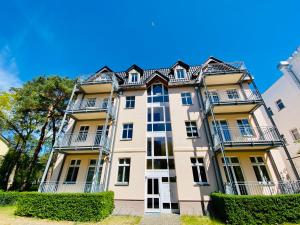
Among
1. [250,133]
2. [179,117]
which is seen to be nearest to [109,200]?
[179,117]

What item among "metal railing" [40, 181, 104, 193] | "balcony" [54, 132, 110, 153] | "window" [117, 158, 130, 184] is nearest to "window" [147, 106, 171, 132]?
"window" [117, 158, 130, 184]

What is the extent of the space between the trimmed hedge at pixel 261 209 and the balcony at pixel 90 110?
11.0m

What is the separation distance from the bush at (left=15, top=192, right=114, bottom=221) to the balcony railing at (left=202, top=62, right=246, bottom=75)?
13.5 meters

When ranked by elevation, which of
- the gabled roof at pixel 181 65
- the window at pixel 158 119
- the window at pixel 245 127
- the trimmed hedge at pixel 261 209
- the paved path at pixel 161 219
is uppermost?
the gabled roof at pixel 181 65

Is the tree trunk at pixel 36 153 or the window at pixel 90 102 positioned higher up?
the window at pixel 90 102

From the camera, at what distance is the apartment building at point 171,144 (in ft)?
34.9

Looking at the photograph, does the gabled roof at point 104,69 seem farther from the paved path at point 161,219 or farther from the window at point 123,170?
the paved path at point 161,219

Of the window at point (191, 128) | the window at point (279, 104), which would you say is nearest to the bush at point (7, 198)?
the window at point (191, 128)

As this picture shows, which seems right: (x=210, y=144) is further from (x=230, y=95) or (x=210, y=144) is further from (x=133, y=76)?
(x=133, y=76)

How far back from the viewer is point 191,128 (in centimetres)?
1302

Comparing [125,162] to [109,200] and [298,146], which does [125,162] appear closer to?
[109,200]

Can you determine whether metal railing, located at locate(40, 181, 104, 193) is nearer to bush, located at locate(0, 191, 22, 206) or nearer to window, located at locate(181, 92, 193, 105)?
bush, located at locate(0, 191, 22, 206)

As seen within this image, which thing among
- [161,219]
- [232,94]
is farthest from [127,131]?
[232,94]

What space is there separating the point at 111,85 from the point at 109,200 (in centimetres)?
1031
